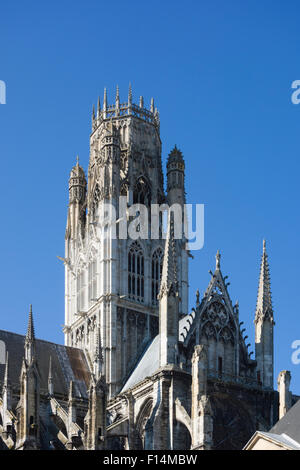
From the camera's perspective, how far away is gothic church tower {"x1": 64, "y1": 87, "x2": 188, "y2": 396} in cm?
6756

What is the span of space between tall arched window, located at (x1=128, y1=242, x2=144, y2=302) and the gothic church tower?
0.21 feet

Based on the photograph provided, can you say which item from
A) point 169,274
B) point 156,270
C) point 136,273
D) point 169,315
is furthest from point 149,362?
point 156,270

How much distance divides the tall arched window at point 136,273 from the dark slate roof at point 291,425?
972 inches

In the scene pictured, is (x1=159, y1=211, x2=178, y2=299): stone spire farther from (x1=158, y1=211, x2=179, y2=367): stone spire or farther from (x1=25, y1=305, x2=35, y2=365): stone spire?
(x1=25, y1=305, x2=35, y2=365): stone spire

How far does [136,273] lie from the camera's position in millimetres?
69875

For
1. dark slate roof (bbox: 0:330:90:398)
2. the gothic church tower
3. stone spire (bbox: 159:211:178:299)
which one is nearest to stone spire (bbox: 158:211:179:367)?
stone spire (bbox: 159:211:178:299)

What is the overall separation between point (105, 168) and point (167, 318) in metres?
16.4

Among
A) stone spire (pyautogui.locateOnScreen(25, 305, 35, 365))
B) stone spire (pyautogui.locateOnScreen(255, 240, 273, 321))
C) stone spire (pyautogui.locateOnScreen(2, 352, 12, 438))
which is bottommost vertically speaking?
stone spire (pyautogui.locateOnScreen(2, 352, 12, 438))

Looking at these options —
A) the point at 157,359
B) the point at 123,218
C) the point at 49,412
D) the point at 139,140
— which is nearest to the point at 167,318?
the point at 157,359

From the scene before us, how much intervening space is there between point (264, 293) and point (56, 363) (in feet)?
46.0

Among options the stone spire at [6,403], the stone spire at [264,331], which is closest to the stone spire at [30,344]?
the stone spire at [6,403]

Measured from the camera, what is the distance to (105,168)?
235ft

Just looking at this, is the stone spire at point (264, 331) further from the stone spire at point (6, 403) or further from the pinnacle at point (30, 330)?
the stone spire at point (6, 403)

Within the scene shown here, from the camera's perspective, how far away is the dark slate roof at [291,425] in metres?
43.4
